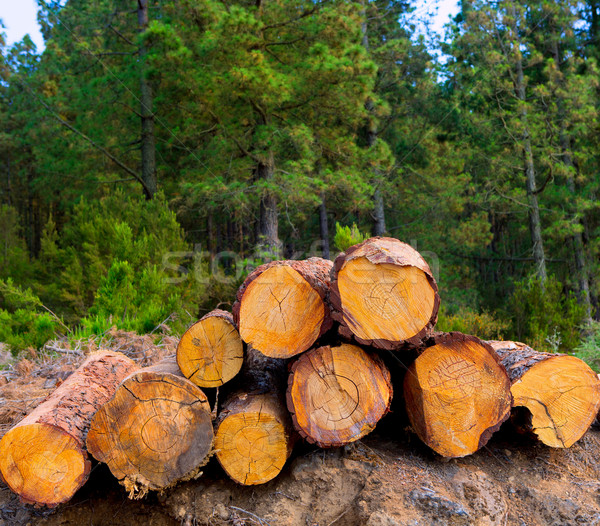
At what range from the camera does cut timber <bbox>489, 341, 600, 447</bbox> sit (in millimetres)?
2711

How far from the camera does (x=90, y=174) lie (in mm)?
12938

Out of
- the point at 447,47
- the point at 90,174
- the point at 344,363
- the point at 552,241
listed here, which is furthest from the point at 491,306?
the point at 344,363

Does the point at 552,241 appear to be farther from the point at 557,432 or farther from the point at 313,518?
the point at 313,518

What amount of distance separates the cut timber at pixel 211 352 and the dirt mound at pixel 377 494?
0.53 metres

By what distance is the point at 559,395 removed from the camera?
2.73m

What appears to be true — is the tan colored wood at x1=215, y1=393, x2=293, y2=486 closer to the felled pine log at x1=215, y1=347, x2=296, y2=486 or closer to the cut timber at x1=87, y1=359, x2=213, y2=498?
the felled pine log at x1=215, y1=347, x2=296, y2=486

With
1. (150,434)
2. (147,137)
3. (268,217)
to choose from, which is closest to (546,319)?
(268,217)

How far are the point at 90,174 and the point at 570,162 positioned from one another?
13.8 meters

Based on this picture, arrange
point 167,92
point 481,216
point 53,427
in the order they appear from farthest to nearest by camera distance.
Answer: point 481,216 < point 167,92 < point 53,427

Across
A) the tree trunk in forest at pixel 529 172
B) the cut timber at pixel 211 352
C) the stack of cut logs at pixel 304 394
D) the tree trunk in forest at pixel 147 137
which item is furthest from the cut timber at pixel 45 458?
the tree trunk in forest at pixel 529 172

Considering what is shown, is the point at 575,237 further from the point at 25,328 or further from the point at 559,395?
the point at 25,328

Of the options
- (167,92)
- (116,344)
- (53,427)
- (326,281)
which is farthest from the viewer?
(167,92)

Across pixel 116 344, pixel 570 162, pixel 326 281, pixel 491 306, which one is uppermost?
pixel 570 162

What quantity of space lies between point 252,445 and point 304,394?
0.40m
